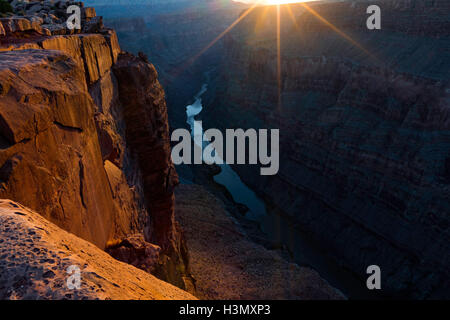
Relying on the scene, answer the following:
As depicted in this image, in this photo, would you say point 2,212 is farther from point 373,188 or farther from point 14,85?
point 373,188

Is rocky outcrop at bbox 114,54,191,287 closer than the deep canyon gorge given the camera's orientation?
No

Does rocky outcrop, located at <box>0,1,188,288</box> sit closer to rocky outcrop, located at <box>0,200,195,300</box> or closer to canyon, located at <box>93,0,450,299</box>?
rocky outcrop, located at <box>0,200,195,300</box>

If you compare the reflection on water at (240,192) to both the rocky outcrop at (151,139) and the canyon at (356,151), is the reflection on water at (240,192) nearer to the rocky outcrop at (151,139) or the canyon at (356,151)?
the canyon at (356,151)

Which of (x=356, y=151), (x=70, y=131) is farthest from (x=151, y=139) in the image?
(x=356, y=151)

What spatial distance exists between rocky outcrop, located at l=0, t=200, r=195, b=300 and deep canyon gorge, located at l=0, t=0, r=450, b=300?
0.01 meters

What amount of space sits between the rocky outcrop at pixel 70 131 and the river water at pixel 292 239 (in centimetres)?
1623

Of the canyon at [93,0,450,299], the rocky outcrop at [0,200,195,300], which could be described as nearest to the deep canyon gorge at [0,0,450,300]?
the rocky outcrop at [0,200,195,300]

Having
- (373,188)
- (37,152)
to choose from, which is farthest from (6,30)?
(373,188)

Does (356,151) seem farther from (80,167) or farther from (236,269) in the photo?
(80,167)

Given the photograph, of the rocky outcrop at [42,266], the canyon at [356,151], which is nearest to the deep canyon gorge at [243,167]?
the rocky outcrop at [42,266]

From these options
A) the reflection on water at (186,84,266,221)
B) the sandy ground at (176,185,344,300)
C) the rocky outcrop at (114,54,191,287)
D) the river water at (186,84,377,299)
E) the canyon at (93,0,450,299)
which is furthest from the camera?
the reflection on water at (186,84,266,221)

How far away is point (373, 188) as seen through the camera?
23312 mm

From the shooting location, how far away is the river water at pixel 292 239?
2073 centimetres

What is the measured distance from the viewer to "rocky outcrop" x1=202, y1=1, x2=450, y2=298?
20266mm
